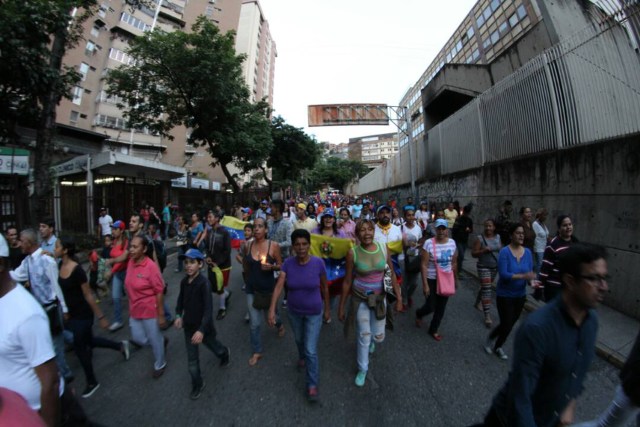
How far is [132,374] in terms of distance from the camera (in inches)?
128

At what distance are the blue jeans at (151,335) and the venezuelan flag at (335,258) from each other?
2.19m

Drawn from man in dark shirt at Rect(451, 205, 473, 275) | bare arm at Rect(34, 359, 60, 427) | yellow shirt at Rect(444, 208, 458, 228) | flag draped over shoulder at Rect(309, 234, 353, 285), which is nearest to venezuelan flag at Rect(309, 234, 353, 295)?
flag draped over shoulder at Rect(309, 234, 353, 285)

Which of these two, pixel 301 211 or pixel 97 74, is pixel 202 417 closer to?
pixel 301 211

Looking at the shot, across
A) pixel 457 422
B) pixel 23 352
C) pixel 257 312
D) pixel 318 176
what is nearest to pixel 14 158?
pixel 257 312

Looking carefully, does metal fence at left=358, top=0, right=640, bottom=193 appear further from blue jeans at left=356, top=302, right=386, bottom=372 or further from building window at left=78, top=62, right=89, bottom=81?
building window at left=78, top=62, right=89, bottom=81

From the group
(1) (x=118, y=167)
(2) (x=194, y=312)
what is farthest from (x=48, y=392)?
(1) (x=118, y=167)

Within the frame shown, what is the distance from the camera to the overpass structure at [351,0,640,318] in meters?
4.57

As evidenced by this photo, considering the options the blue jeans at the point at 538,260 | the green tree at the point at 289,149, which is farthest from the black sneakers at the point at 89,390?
the green tree at the point at 289,149

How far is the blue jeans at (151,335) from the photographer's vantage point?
125 inches

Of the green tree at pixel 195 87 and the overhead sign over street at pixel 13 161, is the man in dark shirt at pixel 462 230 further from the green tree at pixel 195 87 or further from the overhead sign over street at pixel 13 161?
the overhead sign over street at pixel 13 161

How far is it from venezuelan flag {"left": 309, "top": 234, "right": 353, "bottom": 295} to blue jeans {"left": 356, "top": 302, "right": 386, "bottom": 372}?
3.28 ft

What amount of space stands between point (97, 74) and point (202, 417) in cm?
4076

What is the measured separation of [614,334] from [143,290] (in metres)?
6.10

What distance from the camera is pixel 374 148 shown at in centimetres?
10619
